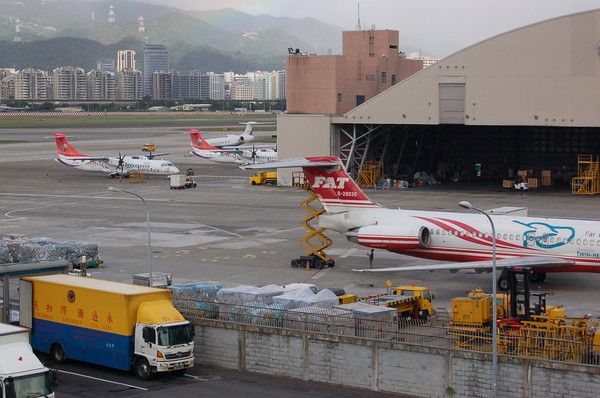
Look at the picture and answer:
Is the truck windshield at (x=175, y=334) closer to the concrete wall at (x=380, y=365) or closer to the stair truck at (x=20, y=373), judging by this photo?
the concrete wall at (x=380, y=365)

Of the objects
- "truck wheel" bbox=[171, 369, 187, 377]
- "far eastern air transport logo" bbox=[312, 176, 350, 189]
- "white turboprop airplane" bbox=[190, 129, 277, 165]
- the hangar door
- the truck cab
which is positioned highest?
the hangar door

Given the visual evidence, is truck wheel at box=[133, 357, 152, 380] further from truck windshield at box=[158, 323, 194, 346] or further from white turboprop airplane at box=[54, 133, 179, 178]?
white turboprop airplane at box=[54, 133, 179, 178]

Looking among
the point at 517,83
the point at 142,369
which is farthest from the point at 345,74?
the point at 142,369

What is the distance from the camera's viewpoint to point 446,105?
95062 mm

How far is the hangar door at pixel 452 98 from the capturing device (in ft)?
309

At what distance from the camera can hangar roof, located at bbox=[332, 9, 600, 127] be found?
88.6 metres

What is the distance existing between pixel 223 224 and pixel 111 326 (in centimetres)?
4129

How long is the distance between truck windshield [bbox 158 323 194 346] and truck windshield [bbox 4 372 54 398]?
6.45 meters

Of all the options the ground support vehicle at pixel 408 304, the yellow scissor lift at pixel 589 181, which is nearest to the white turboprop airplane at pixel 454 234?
the ground support vehicle at pixel 408 304

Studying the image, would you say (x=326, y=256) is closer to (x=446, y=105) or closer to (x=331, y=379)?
(x=331, y=379)

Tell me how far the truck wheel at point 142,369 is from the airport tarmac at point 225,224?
17.3m

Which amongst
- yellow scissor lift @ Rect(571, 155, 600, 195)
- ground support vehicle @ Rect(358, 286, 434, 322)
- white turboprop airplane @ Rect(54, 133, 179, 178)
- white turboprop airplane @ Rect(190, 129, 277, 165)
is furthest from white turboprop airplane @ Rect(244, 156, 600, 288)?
white turboprop airplane @ Rect(190, 129, 277, 165)

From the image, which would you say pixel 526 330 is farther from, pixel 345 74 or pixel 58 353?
pixel 345 74

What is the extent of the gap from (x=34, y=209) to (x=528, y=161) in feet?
192
